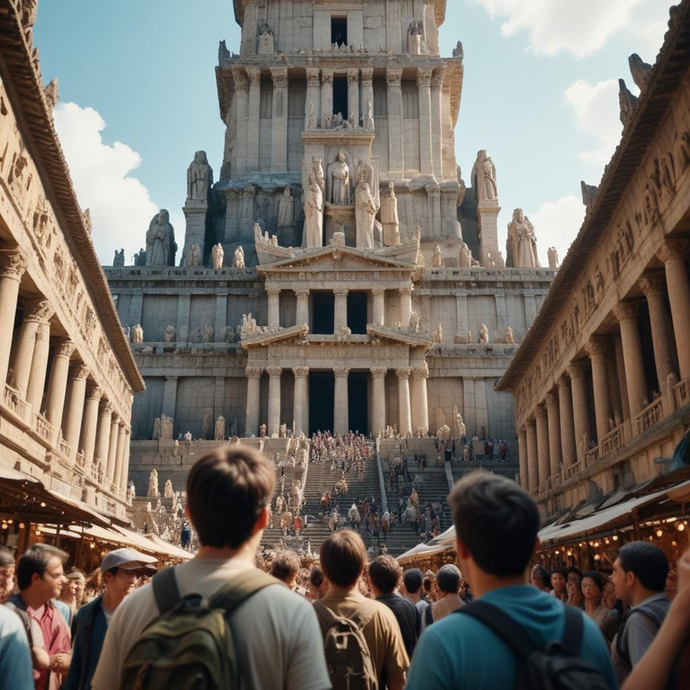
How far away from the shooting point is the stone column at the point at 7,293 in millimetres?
21203

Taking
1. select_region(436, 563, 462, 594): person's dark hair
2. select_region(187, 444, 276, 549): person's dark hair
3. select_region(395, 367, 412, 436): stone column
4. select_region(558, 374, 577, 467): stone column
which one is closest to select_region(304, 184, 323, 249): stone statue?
select_region(395, 367, 412, 436): stone column

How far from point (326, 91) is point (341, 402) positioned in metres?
29.8

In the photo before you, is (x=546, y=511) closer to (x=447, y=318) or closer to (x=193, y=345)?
(x=447, y=318)

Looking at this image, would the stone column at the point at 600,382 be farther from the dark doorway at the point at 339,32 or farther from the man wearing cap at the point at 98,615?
the dark doorway at the point at 339,32

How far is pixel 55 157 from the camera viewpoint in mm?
23391

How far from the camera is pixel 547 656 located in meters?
3.02

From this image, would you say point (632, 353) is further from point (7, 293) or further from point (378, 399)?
point (378, 399)

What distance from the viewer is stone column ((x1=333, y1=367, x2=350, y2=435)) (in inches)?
2127

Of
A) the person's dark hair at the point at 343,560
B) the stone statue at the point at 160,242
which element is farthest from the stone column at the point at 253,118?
the person's dark hair at the point at 343,560

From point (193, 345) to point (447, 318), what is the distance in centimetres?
1949

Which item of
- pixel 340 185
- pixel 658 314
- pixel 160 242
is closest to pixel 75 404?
pixel 658 314

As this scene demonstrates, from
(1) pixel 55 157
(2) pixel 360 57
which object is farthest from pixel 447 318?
(1) pixel 55 157

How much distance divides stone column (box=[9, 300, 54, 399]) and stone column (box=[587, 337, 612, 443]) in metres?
18.8

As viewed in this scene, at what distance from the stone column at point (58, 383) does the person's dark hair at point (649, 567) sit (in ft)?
83.7
